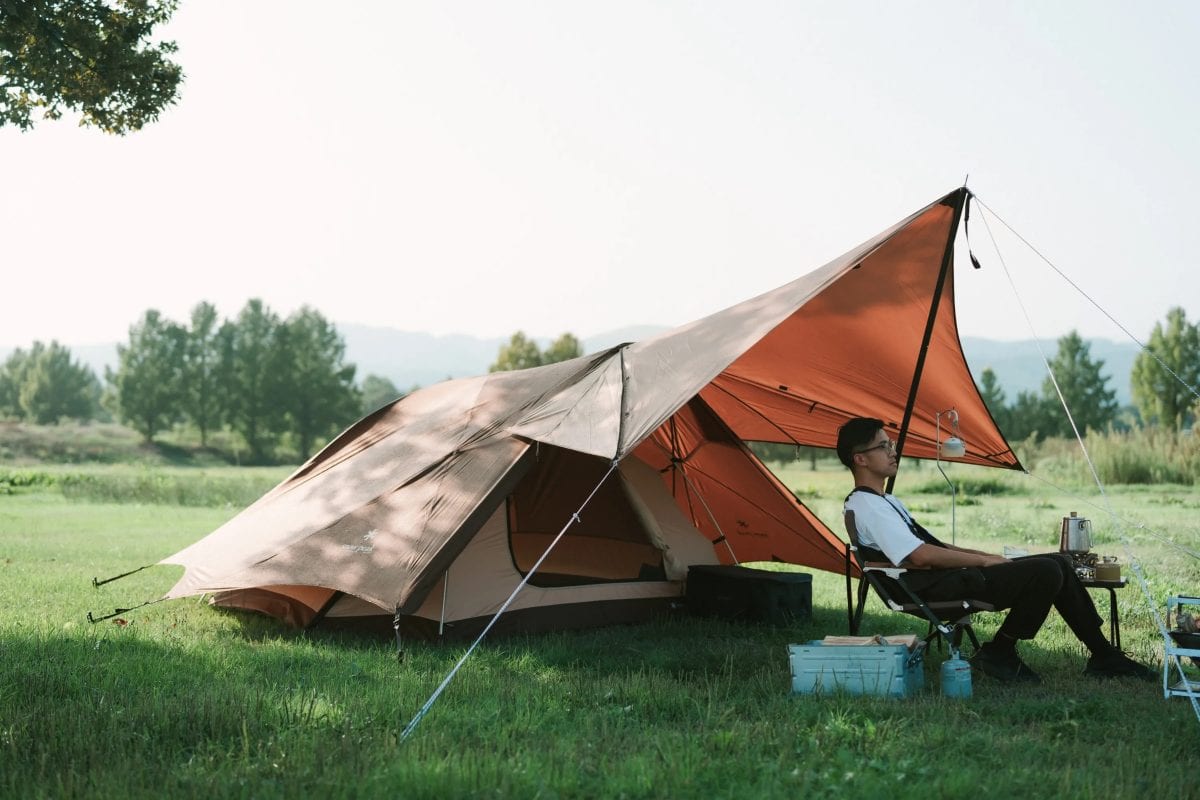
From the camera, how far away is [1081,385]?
48594mm

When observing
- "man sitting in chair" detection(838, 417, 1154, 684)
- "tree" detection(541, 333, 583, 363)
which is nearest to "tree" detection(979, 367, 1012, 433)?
"tree" detection(541, 333, 583, 363)

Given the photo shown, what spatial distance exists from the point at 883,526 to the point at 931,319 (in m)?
1.43

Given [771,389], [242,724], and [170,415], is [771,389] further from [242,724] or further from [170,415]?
[170,415]

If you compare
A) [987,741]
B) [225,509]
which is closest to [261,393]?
[225,509]

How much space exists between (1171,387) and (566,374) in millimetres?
39735

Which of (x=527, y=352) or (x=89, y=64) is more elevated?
(x=527, y=352)

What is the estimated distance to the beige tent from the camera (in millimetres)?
4996

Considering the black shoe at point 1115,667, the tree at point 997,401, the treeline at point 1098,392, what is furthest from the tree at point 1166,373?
the black shoe at point 1115,667

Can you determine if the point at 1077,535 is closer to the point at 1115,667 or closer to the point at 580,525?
the point at 1115,667

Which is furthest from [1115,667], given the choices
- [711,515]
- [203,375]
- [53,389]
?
[53,389]

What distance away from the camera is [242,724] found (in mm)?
3439

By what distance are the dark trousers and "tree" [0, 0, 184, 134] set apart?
746cm

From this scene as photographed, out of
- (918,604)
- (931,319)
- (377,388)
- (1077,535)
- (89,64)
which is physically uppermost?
(377,388)

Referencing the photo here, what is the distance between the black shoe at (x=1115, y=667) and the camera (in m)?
4.52
